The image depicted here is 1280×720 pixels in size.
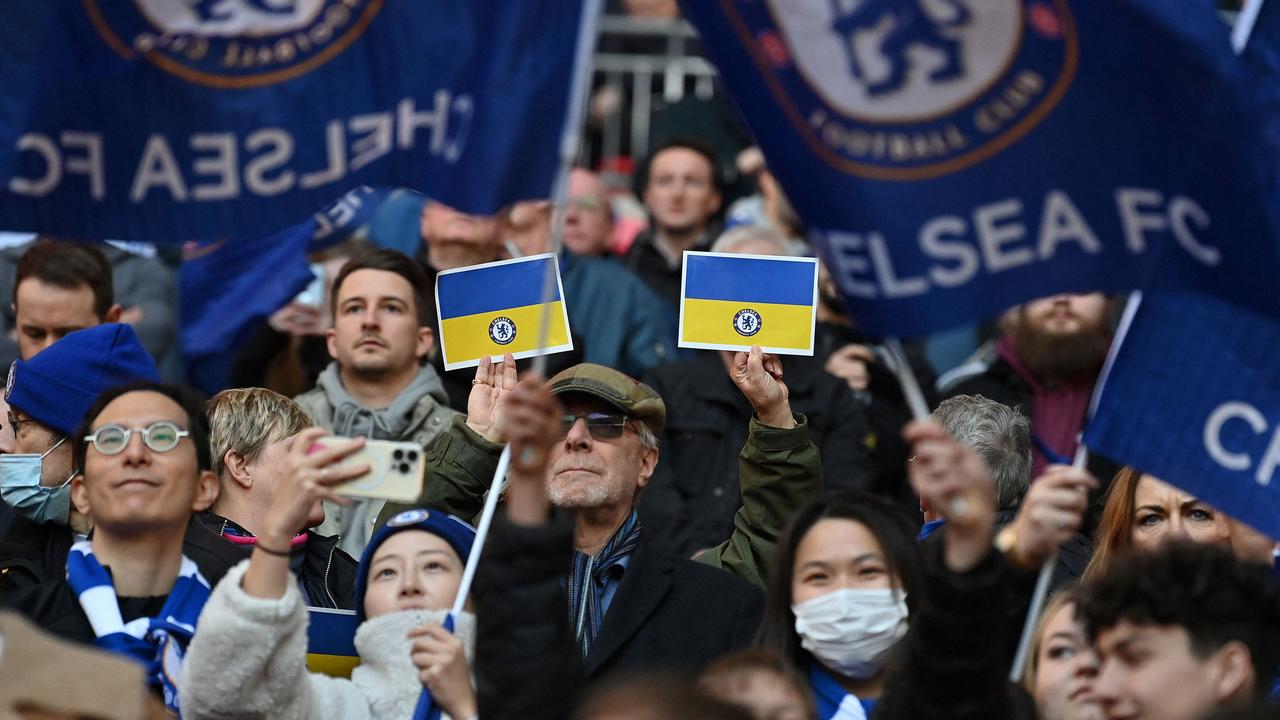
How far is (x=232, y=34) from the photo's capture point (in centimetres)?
590

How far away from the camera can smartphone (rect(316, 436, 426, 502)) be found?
5293 millimetres

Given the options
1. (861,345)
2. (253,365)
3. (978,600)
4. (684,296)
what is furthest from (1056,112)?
(253,365)

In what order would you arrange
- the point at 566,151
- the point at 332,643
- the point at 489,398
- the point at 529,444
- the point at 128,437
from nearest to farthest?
the point at 529,444, the point at 566,151, the point at 128,437, the point at 332,643, the point at 489,398

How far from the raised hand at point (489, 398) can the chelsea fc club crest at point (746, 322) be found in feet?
2.45

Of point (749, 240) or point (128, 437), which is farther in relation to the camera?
point (749, 240)

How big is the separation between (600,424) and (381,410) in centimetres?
135

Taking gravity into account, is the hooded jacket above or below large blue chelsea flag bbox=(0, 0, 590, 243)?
below

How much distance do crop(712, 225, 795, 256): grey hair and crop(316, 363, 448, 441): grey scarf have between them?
61.4 inches

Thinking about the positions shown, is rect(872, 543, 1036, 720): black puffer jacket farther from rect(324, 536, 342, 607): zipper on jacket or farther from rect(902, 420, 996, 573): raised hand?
rect(324, 536, 342, 607): zipper on jacket

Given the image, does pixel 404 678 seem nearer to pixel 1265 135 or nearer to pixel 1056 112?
pixel 1056 112

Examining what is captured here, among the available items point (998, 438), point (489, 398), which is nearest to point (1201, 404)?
point (998, 438)

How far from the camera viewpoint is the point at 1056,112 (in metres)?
5.39

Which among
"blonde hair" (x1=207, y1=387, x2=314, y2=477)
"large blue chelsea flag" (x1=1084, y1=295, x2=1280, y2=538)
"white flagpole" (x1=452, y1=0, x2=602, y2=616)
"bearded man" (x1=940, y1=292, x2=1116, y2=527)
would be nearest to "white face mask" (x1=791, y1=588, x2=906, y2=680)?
"large blue chelsea flag" (x1=1084, y1=295, x2=1280, y2=538)

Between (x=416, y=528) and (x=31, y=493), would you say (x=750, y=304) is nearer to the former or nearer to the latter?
(x=416, y=528)
